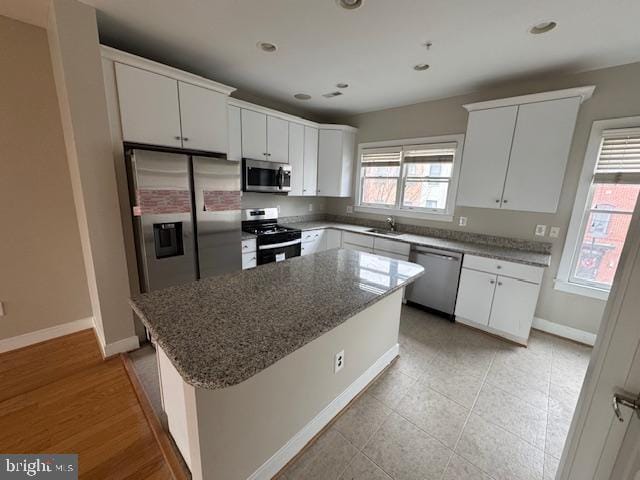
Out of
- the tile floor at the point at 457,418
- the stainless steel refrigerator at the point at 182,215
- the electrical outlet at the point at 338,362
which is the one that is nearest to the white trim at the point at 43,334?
the stainless steel refrigerator at the point at 182,215

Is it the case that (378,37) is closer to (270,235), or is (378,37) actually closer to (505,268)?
(270,235)

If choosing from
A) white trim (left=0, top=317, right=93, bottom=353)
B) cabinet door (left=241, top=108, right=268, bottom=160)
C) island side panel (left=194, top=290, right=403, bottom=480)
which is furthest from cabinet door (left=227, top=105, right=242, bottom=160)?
island side panel (left=194, top=290, right=403, bottom=480)

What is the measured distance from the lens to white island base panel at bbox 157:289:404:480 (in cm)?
105

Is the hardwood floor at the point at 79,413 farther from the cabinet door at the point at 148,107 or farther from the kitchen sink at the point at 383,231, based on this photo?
the kitchen sink at the point at 383,231

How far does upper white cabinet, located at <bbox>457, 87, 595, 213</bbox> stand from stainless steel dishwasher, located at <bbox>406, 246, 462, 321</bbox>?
0.69 m

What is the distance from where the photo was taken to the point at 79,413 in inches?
66.7

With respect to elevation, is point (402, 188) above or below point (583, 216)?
above

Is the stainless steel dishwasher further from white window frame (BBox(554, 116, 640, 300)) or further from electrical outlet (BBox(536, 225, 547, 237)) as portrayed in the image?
white window frame (BBox(554, 116, 640, 300))

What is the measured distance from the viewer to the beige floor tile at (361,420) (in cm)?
160

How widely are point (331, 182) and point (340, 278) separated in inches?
108

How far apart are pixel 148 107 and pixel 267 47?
3.72 ft

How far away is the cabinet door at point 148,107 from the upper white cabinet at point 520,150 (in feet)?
9.87

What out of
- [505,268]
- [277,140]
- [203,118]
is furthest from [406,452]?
[277,140]

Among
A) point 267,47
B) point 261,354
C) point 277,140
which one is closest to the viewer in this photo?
point 261,354
